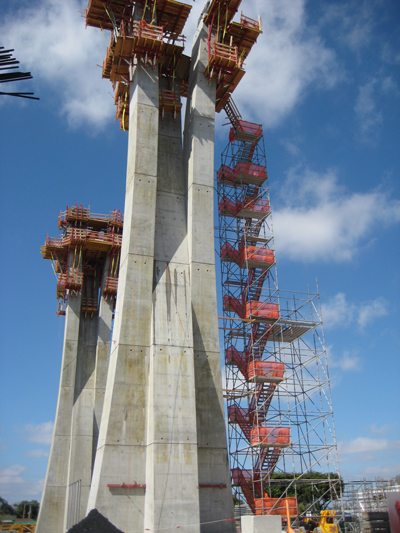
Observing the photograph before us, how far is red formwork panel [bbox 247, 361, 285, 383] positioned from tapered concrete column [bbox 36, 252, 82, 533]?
47.6ft

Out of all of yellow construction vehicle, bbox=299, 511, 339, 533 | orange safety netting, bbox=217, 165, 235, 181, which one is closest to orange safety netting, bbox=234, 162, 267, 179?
orange safety netting, bbox=217, 165, 235, 181

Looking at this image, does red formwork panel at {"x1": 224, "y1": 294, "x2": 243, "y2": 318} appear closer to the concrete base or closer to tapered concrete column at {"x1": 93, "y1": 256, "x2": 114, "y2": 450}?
tapered concrete column at {"x1": 93, "y1": 256, "x2": 114, "y2": 450}

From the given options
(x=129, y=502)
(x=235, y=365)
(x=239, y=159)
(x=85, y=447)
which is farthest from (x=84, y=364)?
(x=129, y=502)

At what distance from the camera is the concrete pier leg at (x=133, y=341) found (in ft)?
62.8

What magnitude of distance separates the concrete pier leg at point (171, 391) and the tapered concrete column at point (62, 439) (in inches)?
739

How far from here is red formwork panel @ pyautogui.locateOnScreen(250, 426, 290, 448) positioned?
29.8 meters

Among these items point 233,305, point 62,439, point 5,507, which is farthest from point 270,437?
point 5,507

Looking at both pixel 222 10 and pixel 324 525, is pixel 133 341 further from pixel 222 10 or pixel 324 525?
pixel 222 10

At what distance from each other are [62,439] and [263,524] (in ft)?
78.9

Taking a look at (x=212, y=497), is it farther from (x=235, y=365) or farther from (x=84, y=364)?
(x=84, y=364)

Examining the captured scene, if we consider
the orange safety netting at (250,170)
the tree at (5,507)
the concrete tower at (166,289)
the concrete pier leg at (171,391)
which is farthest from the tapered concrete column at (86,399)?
the tree at (5,507)

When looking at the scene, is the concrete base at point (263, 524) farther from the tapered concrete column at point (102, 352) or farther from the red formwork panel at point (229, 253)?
the tapered concrete column at point (102, 352)

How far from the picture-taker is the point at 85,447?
36.9m

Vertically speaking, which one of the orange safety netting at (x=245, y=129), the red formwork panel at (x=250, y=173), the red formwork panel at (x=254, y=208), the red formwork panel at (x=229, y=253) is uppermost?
the orange safety netting at (x=245, y=129)
